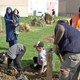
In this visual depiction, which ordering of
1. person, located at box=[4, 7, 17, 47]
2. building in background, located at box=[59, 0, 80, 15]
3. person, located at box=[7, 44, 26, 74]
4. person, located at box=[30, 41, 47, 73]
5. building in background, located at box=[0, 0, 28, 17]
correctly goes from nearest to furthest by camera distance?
person, located at box=[7, 44, 26, 74], person, located at box=[30, 41, 47, 73], person, located at box=[4, 7, 17, 47], building in background, located at box=[0, 0, 28, 17], building in background, located at box=[59, 0, 80, 15]

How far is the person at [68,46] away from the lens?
762cm

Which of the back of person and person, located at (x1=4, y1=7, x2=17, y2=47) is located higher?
the back of person

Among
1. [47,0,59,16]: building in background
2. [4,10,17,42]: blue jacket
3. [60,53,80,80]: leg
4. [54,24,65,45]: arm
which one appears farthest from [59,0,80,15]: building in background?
[54,24,65,45]: arm

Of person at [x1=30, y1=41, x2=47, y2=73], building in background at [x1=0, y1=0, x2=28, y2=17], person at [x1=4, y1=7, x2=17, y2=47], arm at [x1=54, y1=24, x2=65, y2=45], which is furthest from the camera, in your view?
building in background at [x1=0, y1=0, x2=28, y2=17]

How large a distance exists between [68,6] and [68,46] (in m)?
54.1

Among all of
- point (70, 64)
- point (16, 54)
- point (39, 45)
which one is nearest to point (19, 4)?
point (16, 54)

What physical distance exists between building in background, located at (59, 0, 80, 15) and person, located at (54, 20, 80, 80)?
170 ft

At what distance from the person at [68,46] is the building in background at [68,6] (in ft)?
170

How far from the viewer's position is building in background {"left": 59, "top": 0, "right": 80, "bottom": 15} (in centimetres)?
6009

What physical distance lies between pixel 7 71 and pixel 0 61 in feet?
2.77

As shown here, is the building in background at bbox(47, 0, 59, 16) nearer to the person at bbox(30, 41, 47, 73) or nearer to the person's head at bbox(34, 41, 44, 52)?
the person at bbox(30, 41, 47, 73)

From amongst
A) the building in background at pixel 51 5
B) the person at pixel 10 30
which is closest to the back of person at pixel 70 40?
the person at pixel 10 30

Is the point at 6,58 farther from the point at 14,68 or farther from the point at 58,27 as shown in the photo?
the point at 58,27

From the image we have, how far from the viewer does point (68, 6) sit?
61.3 meters
